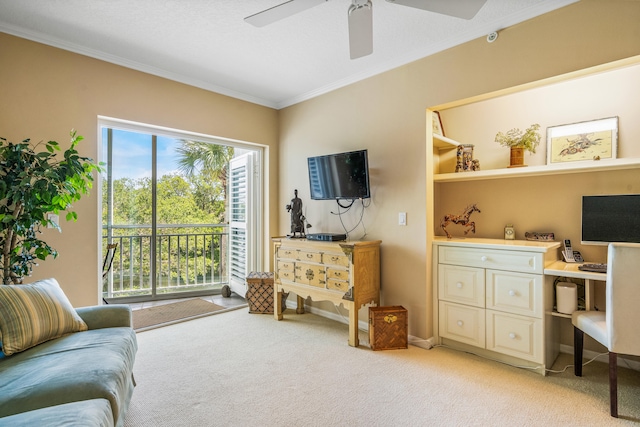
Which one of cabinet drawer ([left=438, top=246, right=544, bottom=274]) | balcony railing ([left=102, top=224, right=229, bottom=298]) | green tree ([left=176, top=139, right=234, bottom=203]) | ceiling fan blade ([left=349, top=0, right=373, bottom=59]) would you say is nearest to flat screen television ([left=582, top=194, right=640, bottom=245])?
cabinet drawer ([left=438, top=246, right=544, bottom=274])

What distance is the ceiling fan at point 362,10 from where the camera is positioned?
1.64 meters

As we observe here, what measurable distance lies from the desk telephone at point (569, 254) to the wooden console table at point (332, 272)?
58.9 inches

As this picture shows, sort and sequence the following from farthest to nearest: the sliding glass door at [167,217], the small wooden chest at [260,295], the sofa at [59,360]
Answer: the sliding glass door at [167,217], the small wooden chest at [260,295], the sofa at [59,360]

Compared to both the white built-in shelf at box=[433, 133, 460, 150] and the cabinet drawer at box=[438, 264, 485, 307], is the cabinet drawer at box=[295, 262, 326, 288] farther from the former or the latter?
the white built-in shelf at box=[433, 133, 460, 150]

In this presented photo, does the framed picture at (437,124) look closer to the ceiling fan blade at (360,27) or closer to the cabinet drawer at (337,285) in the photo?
the ceiling fan blade at (360,27)

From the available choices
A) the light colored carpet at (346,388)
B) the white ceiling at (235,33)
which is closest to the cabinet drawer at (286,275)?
the light colored carpet at (346,388)

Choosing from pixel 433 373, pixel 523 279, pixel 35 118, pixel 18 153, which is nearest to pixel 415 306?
pixel 433 373

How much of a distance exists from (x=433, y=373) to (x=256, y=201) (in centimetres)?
291

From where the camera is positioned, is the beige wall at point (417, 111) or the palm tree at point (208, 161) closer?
the beige wall at point (417, 111)

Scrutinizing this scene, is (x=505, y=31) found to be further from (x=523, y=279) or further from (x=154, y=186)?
(x=154, y=186)

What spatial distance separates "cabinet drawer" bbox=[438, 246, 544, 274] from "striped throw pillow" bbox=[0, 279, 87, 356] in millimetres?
2707

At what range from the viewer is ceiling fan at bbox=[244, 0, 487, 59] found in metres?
1.64

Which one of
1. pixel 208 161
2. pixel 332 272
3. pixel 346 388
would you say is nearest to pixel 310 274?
pixel 332 272

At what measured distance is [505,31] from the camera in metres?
2.46
